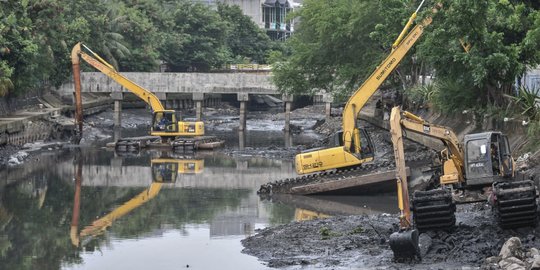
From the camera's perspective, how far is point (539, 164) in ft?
112

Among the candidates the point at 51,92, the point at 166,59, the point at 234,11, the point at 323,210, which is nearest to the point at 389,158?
the point at 323,210

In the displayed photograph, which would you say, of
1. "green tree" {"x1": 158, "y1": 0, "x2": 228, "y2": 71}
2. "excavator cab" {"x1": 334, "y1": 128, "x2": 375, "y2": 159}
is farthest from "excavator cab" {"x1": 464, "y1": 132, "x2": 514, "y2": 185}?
"green tree" {"x1": 158, "y1": 0, "x2": 228, "y2": 71}

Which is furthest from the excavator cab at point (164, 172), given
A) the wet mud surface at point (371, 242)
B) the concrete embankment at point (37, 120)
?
the wet mud surface at point (371, 242)

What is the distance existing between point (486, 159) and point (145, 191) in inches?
758

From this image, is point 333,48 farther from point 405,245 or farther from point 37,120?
point 405,245

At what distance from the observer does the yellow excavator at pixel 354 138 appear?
40.0 m

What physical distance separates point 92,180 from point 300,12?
24.6 meters

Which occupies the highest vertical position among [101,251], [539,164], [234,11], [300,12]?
[234,11]

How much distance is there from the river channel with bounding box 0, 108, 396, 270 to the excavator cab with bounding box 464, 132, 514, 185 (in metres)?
6.56

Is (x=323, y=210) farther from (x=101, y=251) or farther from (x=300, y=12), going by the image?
(x=300, y=12)

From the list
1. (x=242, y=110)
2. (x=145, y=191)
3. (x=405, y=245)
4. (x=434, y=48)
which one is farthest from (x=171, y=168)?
(x=405, y=245)

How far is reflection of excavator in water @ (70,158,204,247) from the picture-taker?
33.3m

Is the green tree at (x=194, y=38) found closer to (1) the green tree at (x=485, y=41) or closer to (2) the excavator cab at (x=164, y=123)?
(2) the excavator cab at (x=164, y=123)

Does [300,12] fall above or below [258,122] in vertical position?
above
